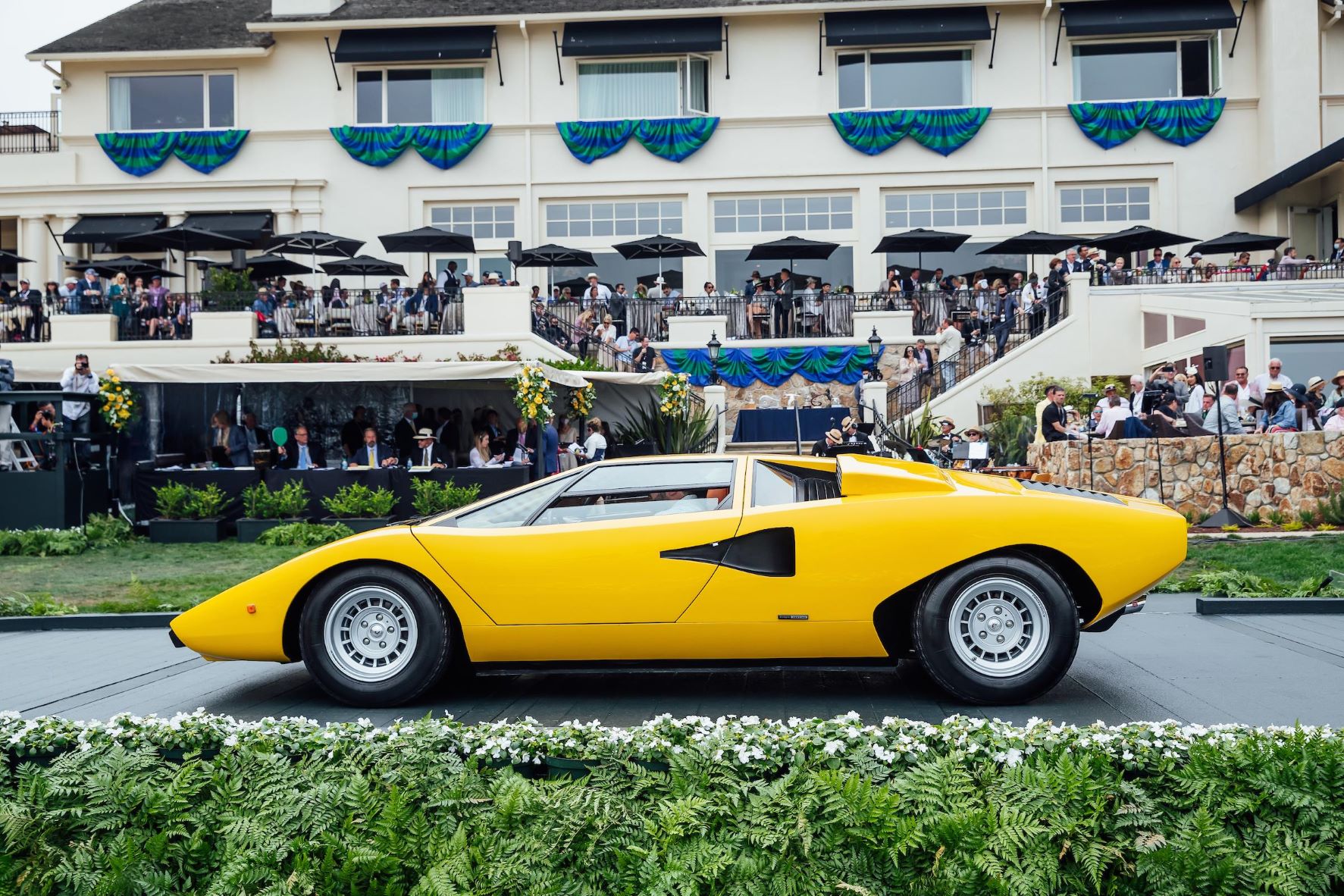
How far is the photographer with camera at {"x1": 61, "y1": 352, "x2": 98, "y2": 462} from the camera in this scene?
17.6 metres

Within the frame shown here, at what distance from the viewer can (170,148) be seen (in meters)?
33.6

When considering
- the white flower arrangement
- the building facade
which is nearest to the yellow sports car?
the white flower arrangement

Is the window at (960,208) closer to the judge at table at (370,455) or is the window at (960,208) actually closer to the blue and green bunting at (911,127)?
the blue and green bunting at (911,127)

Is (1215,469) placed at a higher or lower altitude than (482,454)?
lower

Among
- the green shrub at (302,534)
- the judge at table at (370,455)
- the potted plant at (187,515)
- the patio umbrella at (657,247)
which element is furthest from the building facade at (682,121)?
the green shrub at (302,534)

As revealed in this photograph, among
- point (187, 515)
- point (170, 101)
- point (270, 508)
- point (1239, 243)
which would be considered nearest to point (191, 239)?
point (170, 101)

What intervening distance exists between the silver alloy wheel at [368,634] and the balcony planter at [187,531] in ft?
39.8

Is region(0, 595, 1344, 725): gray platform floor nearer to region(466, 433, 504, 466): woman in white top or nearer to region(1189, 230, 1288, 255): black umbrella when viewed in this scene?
region(466, 433, 504, 466): woman in white top

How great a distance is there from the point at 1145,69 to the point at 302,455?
88.7 feet

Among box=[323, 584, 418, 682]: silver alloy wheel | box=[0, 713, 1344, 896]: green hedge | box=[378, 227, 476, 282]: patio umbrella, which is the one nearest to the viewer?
box=[0, 713, 1344, 896]: green hedge

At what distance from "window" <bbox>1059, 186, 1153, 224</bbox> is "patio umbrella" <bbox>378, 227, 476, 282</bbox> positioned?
16.9 metres

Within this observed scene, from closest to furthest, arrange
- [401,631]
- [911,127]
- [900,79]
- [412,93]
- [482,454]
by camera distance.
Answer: [401,631] → [482,454] → [911,127] → [900,79] → [412,93]

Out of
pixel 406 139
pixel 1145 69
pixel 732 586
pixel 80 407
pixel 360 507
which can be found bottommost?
pixel 360 507

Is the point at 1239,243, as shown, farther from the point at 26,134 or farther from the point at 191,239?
the point at 26,134
